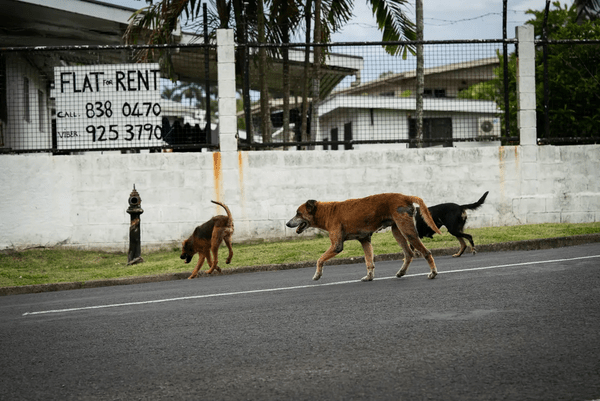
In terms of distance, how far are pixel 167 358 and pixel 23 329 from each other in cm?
225

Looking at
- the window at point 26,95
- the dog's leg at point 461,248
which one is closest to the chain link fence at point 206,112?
the window at point 26,95

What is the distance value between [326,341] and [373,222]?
12.1 ft

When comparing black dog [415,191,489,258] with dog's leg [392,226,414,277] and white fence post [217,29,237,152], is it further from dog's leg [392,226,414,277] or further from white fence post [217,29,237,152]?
white fence post [217,29,237,152]

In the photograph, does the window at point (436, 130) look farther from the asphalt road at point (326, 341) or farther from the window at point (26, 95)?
the window at point (26, 95)

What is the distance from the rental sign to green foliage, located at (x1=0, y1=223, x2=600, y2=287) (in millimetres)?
2338

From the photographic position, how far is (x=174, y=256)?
12633 mm

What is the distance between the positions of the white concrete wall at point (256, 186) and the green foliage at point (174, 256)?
1.67ft

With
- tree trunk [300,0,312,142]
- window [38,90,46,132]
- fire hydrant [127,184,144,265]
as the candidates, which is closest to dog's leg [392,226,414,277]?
fire hydrant [127,184,144,265]

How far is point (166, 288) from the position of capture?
893 cm

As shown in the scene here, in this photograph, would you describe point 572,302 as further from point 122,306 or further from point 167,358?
point 122,306

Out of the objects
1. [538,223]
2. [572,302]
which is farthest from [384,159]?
[572,302]

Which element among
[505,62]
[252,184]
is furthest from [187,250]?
[505,62]

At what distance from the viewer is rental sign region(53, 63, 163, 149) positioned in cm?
1388

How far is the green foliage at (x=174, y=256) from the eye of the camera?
10.8 m
